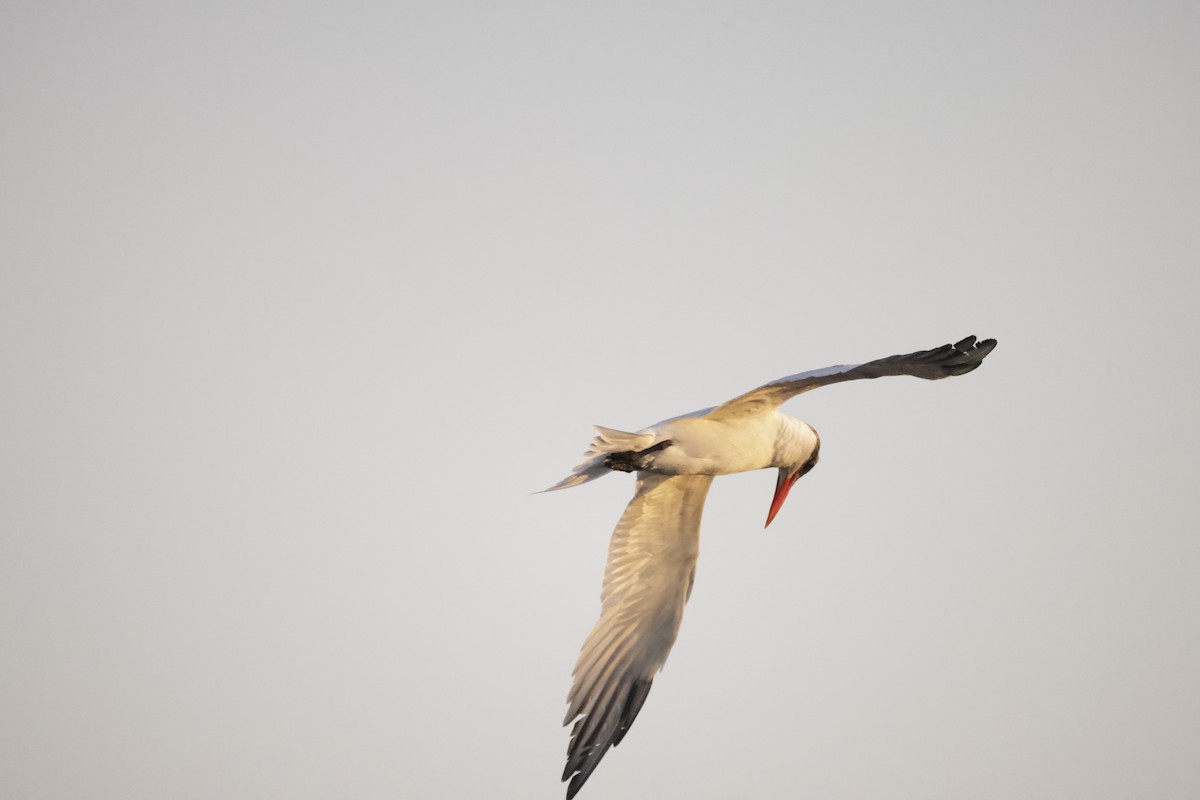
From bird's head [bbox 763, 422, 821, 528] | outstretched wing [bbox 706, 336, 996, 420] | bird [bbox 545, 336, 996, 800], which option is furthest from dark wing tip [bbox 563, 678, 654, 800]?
outstretched wing [bbox 706, 336, 996, 420]

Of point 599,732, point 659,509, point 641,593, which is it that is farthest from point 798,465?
point 599,732

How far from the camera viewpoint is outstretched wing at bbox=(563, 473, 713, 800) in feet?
28.9

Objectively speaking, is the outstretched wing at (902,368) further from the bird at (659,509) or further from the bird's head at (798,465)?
the bird's head at (798,465)

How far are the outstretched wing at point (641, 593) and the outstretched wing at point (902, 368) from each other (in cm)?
150

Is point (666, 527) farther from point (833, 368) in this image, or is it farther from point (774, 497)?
point (833, 368)

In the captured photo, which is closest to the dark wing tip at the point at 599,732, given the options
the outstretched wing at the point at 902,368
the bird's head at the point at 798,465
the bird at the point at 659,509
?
the bird at the point at 659,509

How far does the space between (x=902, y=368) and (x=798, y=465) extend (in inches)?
82.1

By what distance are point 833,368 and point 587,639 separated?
119 inches

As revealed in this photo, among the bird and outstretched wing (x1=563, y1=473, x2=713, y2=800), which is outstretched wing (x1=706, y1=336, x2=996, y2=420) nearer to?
the bird

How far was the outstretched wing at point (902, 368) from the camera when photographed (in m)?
7.07

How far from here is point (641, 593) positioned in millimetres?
9195

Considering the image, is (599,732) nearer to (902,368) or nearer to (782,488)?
(782,488)

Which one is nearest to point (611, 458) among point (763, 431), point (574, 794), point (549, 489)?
point (549, 489)

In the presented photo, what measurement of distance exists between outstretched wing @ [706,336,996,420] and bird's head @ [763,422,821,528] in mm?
1135
